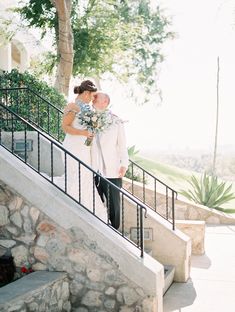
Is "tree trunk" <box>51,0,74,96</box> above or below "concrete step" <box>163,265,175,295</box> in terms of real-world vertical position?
above

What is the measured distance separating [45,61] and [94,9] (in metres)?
2.86

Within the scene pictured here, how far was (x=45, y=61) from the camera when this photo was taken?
52.4ft

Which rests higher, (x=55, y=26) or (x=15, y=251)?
(x=55, y=26)

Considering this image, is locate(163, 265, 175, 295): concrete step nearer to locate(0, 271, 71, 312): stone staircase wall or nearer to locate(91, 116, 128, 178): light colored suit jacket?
locate(0, 271, 71, 312): stone staircase wall

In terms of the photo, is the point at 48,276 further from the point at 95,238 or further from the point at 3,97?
the point at 3,97

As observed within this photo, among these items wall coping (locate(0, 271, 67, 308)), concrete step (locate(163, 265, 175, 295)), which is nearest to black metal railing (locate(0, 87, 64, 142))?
concrete step (locate(163, 265, 175, 295))

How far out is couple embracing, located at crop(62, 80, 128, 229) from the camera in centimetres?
516

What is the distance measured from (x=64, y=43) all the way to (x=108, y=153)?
7.40 m

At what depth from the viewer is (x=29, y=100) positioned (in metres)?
8.74

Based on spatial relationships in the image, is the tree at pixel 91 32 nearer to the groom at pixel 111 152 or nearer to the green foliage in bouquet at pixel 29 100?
the green foliage in bouquet at pixel 29 100

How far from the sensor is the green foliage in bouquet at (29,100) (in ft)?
27.7

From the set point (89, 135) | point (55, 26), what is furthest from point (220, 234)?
point (55, 26)

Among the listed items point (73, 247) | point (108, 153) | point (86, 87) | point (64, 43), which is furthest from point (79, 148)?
point (64, 43)

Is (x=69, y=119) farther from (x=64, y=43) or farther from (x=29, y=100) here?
(x=64, y=43)
